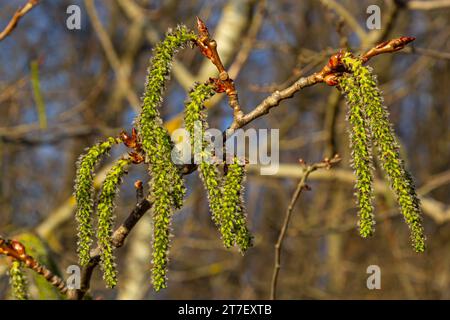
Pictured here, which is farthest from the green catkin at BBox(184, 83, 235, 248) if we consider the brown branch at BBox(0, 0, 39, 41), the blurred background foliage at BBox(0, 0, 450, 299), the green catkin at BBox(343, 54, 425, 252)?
the blurred background foliage at BBox(0, 0, 450, 299)

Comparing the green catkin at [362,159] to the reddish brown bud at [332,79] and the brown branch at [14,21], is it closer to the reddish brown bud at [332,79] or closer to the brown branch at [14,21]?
the reddish brown bud at [332,79]

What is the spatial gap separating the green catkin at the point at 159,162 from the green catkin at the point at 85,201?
0.49ft

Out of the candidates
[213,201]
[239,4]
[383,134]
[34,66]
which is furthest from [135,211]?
[239,4]

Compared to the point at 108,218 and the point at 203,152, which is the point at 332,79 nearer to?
the point at 203,152

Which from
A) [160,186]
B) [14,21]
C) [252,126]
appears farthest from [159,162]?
[252,126]

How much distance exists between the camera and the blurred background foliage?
636cm

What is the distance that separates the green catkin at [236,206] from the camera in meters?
1.38

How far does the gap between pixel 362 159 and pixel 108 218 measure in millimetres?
587

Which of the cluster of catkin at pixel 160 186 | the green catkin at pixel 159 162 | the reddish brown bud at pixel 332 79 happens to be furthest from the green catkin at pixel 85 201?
the reddish brown bud at pixel 332 79

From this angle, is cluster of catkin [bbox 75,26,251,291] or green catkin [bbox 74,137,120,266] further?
green catkin [bbox 74,137,120,266]

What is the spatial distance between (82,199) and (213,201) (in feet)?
1.08

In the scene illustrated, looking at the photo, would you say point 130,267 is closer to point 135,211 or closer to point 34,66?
point 34,66

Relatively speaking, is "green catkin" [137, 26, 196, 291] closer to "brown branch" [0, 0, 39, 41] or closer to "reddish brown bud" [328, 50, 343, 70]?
"reddish brown bud" [328, 50, 343, 70]

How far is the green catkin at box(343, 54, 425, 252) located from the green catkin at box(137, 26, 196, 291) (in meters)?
0.42
